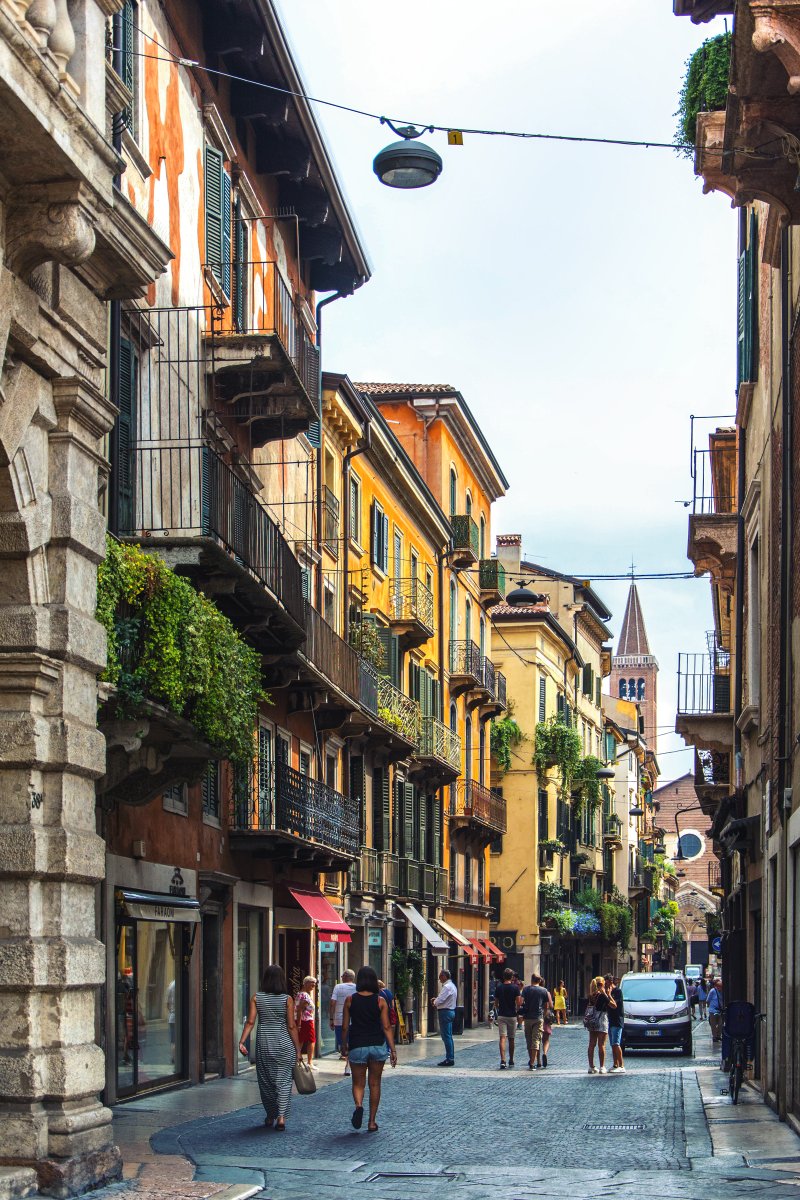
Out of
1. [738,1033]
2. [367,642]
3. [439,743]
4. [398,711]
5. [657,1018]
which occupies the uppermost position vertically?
[367,642]

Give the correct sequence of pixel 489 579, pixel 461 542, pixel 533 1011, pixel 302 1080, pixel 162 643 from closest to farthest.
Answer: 1. pixel 302 1080
2. pixel 162 643
3. pixel 533 1011
4. pixel 461 542
5. pixel 489 579

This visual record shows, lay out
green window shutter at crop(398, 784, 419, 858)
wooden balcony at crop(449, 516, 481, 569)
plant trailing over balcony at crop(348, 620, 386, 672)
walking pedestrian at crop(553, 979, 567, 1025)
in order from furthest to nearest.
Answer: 1. walking pedestrian at crop(553, 979, 567, 1025)
2. wooden balcony at crop(449, 516, 481, 569)
3. green window shutter at crop(398, 784, 419, 858)
4. plant trailing over balcony at crop(348, 620, 386, 672)

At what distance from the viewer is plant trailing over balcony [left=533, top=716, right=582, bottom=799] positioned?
62156 millimetres

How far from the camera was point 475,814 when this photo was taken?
51.3 meters

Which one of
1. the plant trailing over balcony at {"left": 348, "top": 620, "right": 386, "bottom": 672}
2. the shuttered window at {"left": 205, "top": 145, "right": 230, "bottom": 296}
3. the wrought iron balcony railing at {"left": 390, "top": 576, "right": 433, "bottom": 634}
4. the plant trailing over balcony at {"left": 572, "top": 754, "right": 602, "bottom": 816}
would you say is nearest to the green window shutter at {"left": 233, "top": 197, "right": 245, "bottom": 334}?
the shuttered window at {"left": 205, "top": 145, "right": 230, "bottom": 296}

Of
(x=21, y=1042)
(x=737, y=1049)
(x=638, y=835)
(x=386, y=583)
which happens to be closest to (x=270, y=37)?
(x=737, y=1049)

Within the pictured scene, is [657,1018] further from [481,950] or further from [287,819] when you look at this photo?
[481,950]

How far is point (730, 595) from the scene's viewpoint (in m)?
32.6

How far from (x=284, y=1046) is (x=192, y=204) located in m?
10.6

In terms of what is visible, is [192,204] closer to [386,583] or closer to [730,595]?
[730,595]

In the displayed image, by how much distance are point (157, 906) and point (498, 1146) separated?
5696 millimetres

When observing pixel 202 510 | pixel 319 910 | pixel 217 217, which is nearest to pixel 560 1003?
pixel 319 910

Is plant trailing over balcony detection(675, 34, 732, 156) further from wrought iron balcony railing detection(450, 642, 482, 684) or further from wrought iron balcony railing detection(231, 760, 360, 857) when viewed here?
wrought iron balcony railing detection(450, 642, 482, 684)

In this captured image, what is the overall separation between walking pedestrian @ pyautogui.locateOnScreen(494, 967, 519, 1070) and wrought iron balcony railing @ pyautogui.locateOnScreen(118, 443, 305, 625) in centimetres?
839
